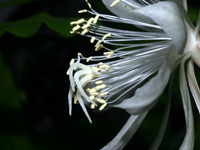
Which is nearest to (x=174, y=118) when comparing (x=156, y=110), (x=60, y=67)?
(x=156, y=110)

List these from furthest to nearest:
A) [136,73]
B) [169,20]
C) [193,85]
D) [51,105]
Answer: [51,105] < [136,73] < [193,85] < [169,20]

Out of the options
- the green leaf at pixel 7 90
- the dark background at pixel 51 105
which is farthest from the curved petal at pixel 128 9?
the green leaf at pixel 7 90

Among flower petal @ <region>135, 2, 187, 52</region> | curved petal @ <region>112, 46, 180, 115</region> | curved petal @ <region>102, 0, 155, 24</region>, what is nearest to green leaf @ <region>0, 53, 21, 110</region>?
curved petal @ <region>102, 0, 155, 24</region>

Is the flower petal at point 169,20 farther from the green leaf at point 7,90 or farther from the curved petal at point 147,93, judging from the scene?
the green leaf at point 7,90

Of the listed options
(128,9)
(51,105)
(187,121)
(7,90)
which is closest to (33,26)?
(7,90)

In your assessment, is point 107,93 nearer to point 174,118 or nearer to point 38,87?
point 174,118

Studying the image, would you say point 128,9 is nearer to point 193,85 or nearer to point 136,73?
point 136,73
